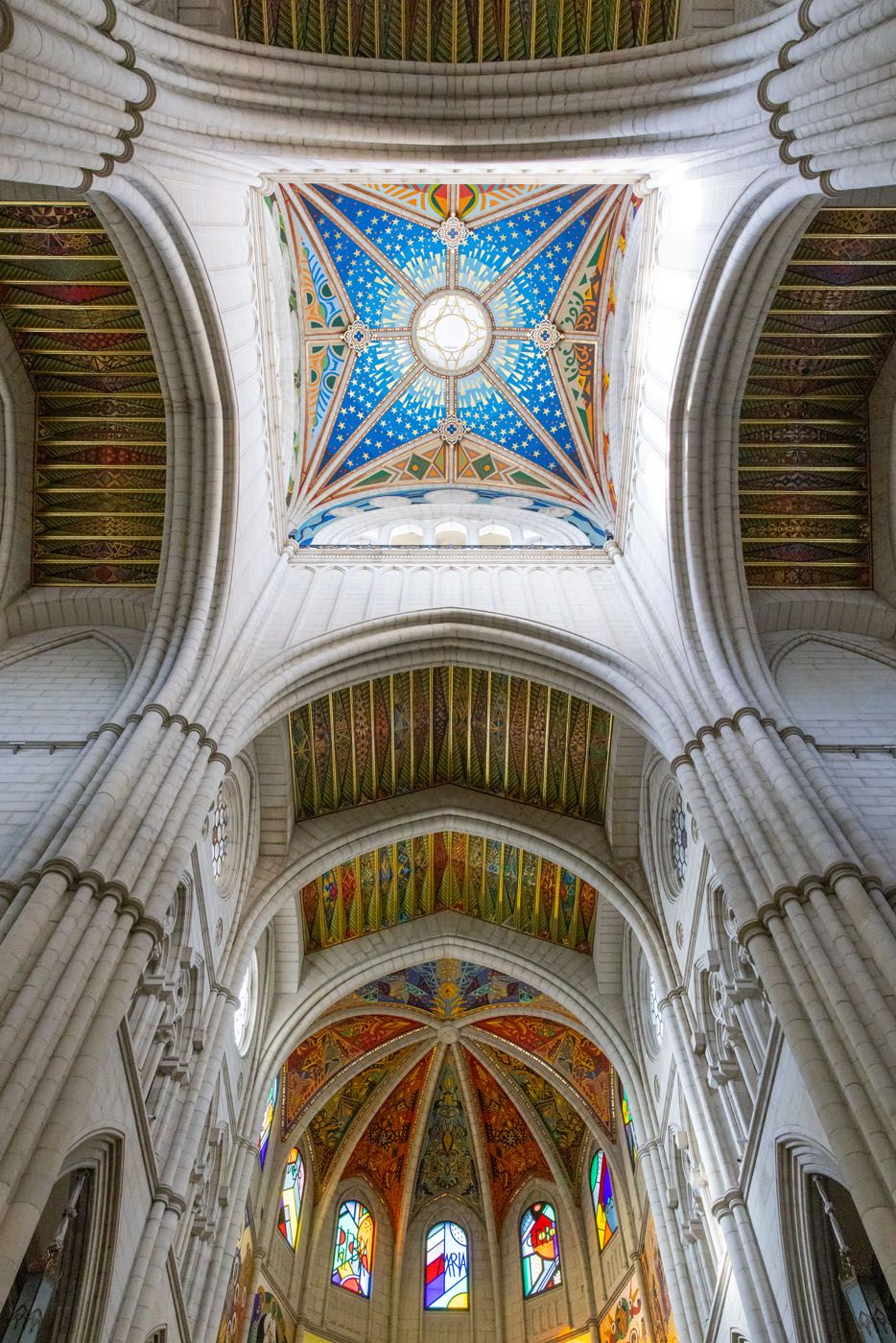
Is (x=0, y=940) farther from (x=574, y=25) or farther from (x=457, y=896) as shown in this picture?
(x=574, y=25)

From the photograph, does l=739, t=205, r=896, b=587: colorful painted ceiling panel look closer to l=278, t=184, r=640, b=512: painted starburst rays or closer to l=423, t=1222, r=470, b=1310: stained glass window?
l=278, t=184, r=640, b=512: painted starburst rays

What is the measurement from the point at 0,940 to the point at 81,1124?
5.20 ft

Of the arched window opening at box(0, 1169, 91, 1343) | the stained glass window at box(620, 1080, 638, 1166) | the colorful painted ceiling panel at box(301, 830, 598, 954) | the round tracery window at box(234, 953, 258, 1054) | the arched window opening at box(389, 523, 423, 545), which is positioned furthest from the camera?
the colorful painted ceiling panel at box(301, 830, 598, 954)

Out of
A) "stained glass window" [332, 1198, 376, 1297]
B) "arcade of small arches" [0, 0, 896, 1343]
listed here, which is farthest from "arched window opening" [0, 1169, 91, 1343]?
"stained glass window" [332, 1198, 376, 1297]

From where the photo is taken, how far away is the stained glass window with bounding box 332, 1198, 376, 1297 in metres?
19.0

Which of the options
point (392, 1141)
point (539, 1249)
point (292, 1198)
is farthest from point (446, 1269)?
point (292, 1198)

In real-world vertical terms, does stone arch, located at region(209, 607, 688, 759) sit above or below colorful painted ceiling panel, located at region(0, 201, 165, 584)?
below

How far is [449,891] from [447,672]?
450cm

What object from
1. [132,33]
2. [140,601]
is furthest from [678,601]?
[132,33]

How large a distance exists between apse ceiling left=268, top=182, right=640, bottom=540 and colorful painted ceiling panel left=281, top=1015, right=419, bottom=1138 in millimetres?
9291

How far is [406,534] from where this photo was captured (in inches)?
704

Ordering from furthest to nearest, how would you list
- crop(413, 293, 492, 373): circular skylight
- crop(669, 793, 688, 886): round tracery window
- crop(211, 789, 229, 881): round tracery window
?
crop(413, 293, 492, 373): circular skylight → crop(669, 793, 688, 886): round tracery window → crop(211, 789, 229, 881): round tracery window

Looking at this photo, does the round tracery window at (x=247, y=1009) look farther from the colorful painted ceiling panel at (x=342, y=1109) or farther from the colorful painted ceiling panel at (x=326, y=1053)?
the colorful painted ceiling panel at (x=342, y=1109)

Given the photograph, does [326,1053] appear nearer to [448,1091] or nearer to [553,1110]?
[448,1091]
